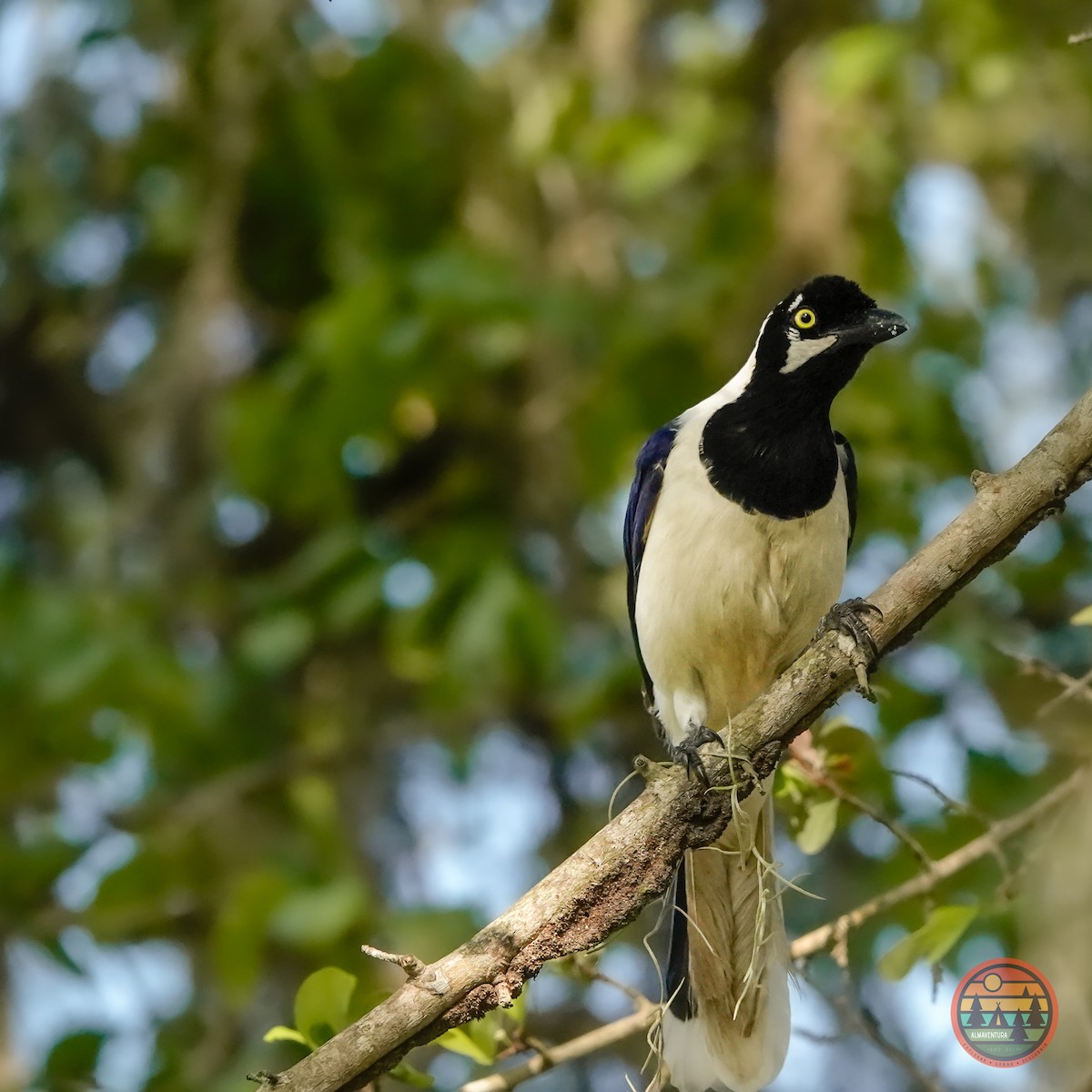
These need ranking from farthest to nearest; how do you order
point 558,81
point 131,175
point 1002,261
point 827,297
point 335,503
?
point 1002,261 → point 131,175 → point 558,81 → point 335,503 → point 827,297

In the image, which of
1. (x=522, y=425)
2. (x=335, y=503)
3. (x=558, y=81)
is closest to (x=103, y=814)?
(x=335, y=503)

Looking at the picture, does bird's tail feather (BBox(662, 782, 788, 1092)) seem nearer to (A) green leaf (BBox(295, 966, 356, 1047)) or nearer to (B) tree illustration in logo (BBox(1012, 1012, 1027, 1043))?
(B) tree illustration in logo (BBox(1012, 1012, 1027, 1043))

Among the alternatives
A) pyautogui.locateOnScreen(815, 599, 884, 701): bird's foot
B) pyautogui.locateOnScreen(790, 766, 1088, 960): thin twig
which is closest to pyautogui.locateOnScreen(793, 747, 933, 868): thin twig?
pyautogui.locateOnScreen(790, 766, 1088, 960): thin twig

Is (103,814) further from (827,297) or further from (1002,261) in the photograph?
(1002,261)

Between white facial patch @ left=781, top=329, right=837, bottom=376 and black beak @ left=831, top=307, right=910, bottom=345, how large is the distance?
30 millimetres

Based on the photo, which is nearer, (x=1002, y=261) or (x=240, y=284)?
(x=240, y=284)

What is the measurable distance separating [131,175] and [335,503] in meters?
2.10

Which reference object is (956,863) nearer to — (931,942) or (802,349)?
(931,942)

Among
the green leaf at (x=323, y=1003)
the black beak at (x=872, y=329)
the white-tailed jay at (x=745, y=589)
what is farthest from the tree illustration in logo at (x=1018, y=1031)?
the black beak at (x=872, y=329)

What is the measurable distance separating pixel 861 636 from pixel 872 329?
3.61 feet

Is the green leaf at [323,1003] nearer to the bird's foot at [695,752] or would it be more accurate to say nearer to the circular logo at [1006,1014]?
the bird's foot at [695,752]

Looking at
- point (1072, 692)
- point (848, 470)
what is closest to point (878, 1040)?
point (1072, 692)

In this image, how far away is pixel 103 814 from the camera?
5223 mm

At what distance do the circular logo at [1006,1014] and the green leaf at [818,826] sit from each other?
47cm
